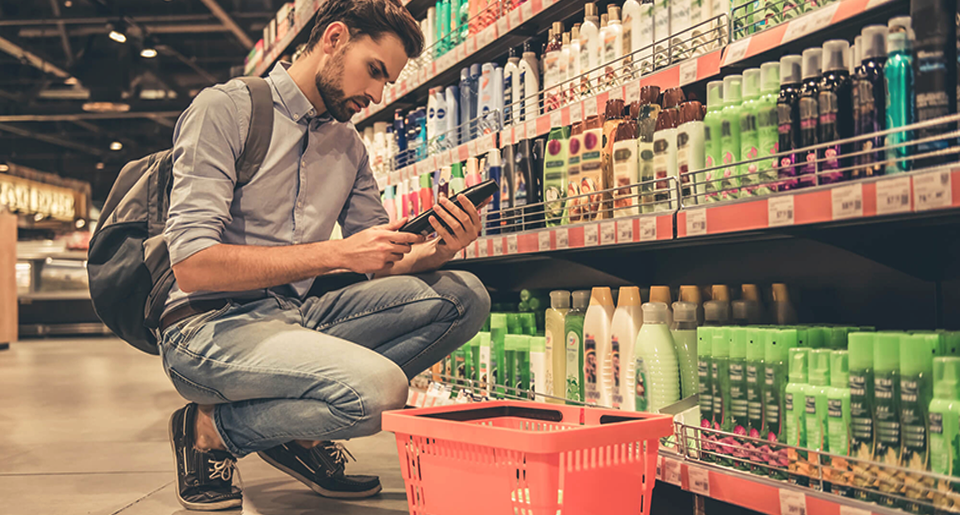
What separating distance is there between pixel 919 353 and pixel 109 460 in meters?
2.64

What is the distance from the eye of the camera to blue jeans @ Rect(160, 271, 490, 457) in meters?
1.70

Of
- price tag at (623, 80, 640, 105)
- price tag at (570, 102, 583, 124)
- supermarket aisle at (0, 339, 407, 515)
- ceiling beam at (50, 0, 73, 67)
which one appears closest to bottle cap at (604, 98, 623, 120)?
price tag at (623, 80, 640, 105)

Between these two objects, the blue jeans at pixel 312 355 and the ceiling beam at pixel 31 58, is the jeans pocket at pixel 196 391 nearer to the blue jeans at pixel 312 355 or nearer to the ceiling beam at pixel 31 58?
the blue jeans at pixel 312 355

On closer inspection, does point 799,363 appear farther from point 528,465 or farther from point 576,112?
point 576,112

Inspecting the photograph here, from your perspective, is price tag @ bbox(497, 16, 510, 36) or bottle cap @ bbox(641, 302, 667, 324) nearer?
bottle cap @ bbox(641, 302, 667, 324)

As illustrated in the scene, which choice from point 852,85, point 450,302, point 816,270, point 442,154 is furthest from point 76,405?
point 852,85

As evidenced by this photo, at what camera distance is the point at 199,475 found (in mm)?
1897

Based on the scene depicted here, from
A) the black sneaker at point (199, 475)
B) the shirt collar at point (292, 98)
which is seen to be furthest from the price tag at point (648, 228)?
the black sneaker at point (199, 475)

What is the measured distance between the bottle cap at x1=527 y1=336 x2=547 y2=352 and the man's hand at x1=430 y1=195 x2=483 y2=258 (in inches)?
26.0

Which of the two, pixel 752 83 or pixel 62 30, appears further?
pixel 62 30

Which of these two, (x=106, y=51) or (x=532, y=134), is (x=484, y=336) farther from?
(x=106, y=51)

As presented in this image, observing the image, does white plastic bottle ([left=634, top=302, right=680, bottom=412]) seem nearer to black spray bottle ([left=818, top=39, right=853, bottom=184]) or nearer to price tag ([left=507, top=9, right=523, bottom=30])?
black spray bottle ([left=818, top=39, right=853, bottom=184])

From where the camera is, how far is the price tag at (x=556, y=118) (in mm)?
2430

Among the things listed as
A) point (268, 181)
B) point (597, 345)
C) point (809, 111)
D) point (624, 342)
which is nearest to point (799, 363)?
point (809, 111)
